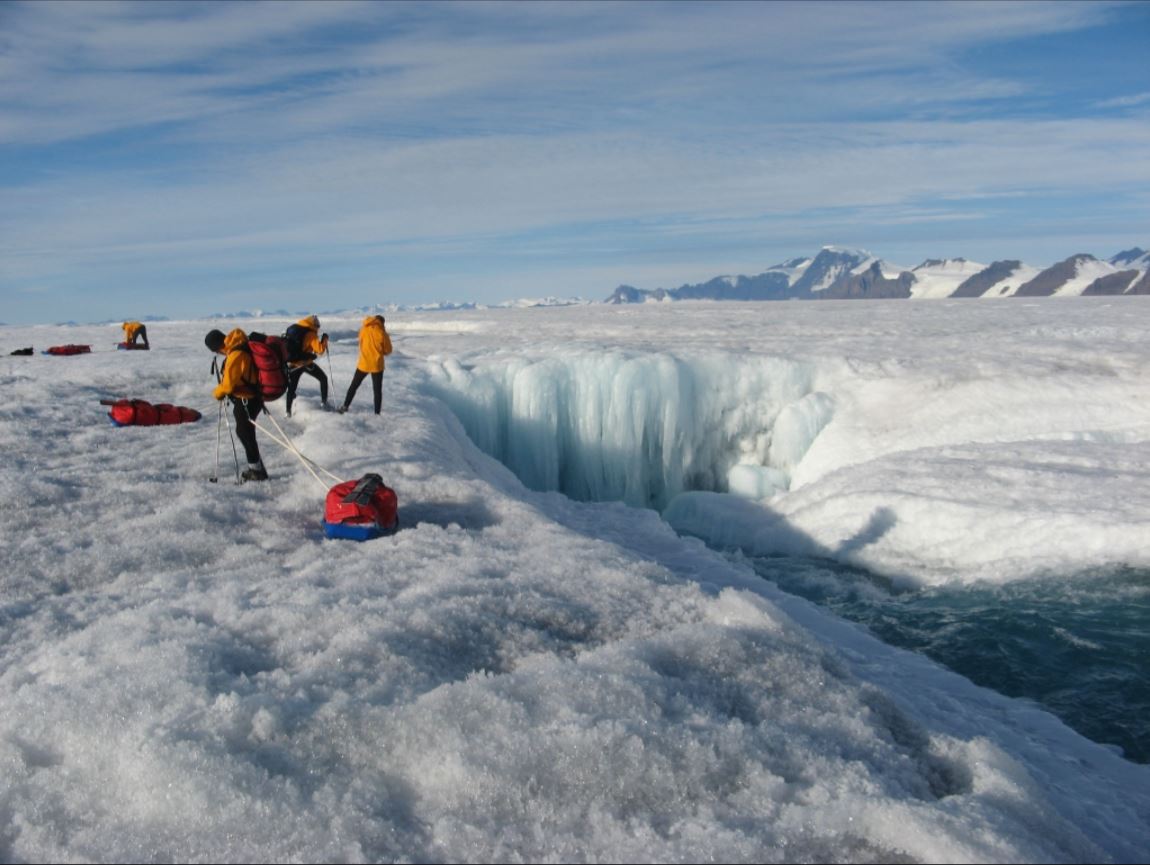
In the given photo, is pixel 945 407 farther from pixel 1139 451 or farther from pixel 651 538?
pixel 651 538

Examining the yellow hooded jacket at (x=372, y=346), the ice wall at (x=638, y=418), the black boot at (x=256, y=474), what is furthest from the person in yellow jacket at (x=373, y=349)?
the ice wall at (x=638, y=418)

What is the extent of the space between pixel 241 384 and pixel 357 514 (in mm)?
2525

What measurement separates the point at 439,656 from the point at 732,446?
1516cm

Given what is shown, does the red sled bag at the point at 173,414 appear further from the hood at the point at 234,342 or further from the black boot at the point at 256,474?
the hood at the point at 234,342

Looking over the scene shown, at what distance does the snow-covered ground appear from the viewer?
3.67 metres

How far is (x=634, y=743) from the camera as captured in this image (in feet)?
13.6

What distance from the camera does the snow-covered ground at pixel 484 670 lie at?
12.0 feet

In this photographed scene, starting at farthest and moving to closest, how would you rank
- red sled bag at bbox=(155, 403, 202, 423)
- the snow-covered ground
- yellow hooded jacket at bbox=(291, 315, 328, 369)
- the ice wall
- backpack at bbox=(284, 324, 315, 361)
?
the ice wall, red sled bag at bbox=(155, 403, 202, 423), yellow hooded jacket at bbox=(291, 315, 328, 369), backpack at bbox=(284, 324, 315, 361), the snow-covered ground

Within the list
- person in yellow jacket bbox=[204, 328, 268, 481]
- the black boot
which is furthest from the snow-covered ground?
person in yellow jacket bbox=[204, 328, 268, 481]

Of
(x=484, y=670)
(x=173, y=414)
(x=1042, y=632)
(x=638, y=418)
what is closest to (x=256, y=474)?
(x=173, y=414)

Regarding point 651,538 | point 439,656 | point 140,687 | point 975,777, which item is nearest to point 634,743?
point 439,656

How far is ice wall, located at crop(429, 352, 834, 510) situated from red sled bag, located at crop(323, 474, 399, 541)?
10.1 meters

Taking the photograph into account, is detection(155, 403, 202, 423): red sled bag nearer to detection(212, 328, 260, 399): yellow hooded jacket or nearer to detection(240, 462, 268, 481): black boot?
detection(240, 462, 268, 481): black boot

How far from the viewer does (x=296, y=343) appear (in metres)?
11.7
